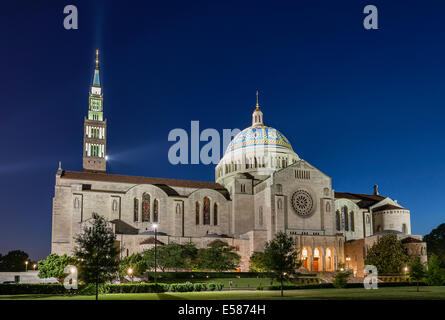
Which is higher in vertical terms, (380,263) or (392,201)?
(392,201)

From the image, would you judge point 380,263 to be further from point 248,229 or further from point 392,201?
point 392,201

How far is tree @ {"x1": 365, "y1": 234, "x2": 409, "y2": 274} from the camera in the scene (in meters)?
70.0

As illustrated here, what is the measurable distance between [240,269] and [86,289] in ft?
124

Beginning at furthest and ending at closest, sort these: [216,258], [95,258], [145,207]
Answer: [145,207]
[216,258]
[95,258]

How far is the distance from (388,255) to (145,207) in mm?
36267

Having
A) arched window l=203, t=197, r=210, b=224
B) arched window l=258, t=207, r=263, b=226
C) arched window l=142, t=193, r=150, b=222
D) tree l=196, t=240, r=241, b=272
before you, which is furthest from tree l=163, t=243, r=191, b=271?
arched window l=258, t=207, r=263, b=226

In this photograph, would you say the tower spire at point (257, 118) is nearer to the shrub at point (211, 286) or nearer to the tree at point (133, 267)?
the tree at point (133, 267)

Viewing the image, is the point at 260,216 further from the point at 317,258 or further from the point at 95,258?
the point at 95,258

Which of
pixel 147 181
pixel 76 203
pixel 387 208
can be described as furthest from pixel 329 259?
pixel 76 203

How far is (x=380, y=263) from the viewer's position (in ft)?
235

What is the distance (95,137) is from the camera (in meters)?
111

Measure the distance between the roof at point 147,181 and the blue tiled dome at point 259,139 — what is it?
36.5 ft
